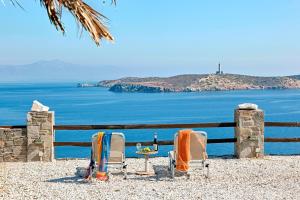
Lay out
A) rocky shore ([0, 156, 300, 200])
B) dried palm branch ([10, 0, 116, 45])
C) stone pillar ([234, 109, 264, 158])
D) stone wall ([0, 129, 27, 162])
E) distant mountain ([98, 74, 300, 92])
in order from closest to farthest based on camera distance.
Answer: dried palm branch ([10, 0, 116, 45]) → rocky shore ([0, 156, 300, 200]) → stone wall ([0, 129, 27, 162]) → stone pillar ([234, 109, 264, 158]) → distant mountain ([98, 74, 300, 92])

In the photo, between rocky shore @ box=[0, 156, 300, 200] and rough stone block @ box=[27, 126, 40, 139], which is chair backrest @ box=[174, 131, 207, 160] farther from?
rough stone block @ box=[27, 126, 40, 139]

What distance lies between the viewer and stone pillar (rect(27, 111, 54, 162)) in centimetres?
1169

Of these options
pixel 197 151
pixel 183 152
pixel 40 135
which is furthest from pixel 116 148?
pixel 40 135

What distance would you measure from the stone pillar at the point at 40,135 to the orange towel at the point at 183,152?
3.64m

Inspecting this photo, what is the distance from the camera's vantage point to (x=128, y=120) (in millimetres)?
66938

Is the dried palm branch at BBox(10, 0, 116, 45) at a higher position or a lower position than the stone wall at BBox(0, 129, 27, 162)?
higher

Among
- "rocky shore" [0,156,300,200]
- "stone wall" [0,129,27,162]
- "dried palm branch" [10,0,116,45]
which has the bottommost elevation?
"rocky shore" [0,156,300,200]

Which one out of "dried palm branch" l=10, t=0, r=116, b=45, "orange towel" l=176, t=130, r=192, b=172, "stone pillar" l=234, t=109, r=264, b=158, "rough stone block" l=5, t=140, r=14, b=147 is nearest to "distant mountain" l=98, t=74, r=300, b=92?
"stone pillar" l=234, t=109, r=264, b=158

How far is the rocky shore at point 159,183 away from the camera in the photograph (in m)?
8.37

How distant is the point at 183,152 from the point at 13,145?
4457 millimetres

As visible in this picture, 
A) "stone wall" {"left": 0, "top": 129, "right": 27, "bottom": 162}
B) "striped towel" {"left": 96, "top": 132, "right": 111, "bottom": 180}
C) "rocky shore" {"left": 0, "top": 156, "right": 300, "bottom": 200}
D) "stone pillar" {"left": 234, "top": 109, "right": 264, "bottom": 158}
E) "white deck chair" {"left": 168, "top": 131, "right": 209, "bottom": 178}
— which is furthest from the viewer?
"stone pillar" {"left": 234, "top": 109, "right": 264, "bottom": 158}

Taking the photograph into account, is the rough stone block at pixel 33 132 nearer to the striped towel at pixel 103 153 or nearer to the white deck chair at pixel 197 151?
the striped towel at pixel 103 153

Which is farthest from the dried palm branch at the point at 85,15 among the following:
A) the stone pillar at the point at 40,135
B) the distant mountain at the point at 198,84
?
the distant mountain at the point at 198,84

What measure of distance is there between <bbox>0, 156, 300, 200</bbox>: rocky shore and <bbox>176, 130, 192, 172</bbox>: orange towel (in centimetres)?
29
